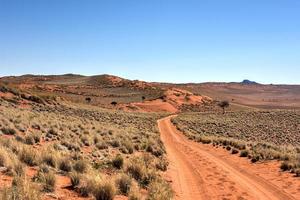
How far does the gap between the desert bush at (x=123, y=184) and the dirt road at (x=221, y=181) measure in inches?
79.3

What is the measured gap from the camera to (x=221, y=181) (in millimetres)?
16609

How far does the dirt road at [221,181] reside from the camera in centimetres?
1410

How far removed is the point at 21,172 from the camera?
10734 millimetres

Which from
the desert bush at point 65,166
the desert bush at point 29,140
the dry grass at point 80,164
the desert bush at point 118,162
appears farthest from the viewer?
the desert bush at point 29,140

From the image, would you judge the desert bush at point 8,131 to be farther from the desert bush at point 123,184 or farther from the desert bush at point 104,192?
the desert bush at point 104,192

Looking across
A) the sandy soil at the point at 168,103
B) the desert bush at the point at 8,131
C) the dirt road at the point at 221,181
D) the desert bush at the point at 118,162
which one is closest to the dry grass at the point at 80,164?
the desert bush at the point at 118,162

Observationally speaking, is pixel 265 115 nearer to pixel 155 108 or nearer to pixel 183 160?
pixel 155 108

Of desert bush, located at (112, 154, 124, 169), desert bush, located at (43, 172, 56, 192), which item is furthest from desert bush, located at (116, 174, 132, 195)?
desert bush, located at (112, 154, 124, 169)

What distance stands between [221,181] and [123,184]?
6.07m

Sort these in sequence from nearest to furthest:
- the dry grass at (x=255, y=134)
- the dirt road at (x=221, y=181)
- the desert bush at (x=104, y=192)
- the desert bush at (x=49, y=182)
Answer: the desert bush at (x=49, y=182), the desert bush at (x=104, y=192), the dirt road at (x=221, y=181), the dry grass at (x=255, y=134)

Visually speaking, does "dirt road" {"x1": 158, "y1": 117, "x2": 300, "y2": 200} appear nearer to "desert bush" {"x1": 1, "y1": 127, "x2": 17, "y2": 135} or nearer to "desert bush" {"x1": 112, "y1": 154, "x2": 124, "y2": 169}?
"desert bush" {"x1": 112, "y1": 154, "x2": 124, "y2": 169}

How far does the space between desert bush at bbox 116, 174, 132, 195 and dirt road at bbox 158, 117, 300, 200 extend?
201 centimetres

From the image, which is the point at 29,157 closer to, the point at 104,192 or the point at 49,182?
the point at 49,182

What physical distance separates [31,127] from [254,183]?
13.8 meters
